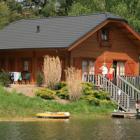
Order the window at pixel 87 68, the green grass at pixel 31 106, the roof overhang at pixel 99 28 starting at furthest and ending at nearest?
the window at pixel 87 68
the roof overhang at pixel 99 28
the green grass at pixel 31 106

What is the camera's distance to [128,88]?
128 feet

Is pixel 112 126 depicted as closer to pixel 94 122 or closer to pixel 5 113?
pixel 94 122

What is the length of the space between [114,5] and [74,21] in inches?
656

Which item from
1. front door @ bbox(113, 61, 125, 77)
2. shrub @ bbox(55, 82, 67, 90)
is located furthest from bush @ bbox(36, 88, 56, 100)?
front door @ bbox(113, 61, 125, 77)

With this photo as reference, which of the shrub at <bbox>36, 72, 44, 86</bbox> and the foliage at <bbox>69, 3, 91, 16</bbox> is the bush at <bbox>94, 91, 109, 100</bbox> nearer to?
the shrub at <bbox>36, 72, 44, 86</bbox>

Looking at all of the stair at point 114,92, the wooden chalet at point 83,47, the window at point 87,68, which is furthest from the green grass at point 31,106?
the window at point 87,68

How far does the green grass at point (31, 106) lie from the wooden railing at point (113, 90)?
3.03 feet

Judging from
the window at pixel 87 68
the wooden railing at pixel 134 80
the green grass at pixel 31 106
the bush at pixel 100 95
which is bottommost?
the green grass at pixel 31 106

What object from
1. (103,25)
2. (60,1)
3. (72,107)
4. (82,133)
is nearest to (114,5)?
(60,1)

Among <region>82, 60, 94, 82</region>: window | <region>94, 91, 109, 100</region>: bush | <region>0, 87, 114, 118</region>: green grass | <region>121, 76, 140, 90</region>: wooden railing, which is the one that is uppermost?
<region>82, 60, 94, 82</region>: window

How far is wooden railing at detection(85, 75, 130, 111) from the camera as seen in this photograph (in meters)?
36.7

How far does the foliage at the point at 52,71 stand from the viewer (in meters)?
38.7

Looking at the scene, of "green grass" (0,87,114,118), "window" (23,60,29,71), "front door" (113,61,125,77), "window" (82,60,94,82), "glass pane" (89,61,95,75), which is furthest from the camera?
"front door" (113,61,125,77)

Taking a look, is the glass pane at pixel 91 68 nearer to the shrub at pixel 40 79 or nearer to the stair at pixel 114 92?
the stair at pixel 114 92
